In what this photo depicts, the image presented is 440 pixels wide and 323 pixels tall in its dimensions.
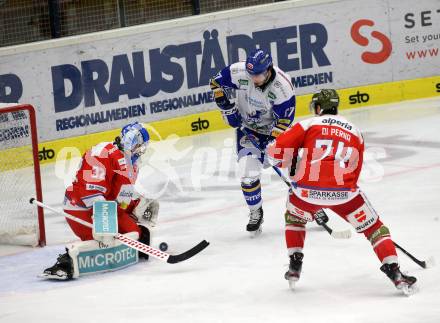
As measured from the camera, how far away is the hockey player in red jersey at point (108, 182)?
700 cm

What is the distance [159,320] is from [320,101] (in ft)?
5.18

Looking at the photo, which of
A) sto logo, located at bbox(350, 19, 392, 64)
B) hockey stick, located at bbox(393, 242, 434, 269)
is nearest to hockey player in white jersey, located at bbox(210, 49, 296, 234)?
hockey stick, located at bbox(393, 242, 434, 269)

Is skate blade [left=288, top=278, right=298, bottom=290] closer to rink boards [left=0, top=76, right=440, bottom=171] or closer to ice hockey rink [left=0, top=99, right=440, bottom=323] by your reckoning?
ice hockey rink [left=0, top=99, right=440, bottom=323]

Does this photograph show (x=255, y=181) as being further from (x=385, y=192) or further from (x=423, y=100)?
(x=423, y=100)

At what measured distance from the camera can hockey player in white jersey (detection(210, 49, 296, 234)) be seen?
7.73 m

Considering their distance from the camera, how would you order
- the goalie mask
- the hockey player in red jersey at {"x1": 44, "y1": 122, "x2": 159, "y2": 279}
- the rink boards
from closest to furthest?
the goalie mask
the hockey player in red jersey at {"x1": 44, "y1": 122, "x2": 159, "y2": 279}
the rink boards

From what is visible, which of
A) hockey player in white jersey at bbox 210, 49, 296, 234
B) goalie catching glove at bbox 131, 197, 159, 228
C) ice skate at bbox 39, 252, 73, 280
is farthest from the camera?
hockey player in white jersey at bbox 210, 49, 296, 234

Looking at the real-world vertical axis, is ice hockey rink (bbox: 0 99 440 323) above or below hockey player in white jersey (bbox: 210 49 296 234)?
below

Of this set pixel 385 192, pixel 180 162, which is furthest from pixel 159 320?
pixel 180 162

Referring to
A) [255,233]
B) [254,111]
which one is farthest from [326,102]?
[255,233]

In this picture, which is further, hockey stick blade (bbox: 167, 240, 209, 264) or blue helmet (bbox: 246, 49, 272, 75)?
blue helmet (bbox: 246, 49, 272, 75)

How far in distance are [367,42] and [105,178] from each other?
6206 mm

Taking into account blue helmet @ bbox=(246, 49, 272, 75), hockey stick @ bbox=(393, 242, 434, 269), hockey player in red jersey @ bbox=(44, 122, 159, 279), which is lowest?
hockey stick @ bbox=(393, 242, 434, 269)

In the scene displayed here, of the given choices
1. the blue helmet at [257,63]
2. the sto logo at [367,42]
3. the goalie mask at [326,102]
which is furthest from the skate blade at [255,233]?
the sto logo at [367,42]
